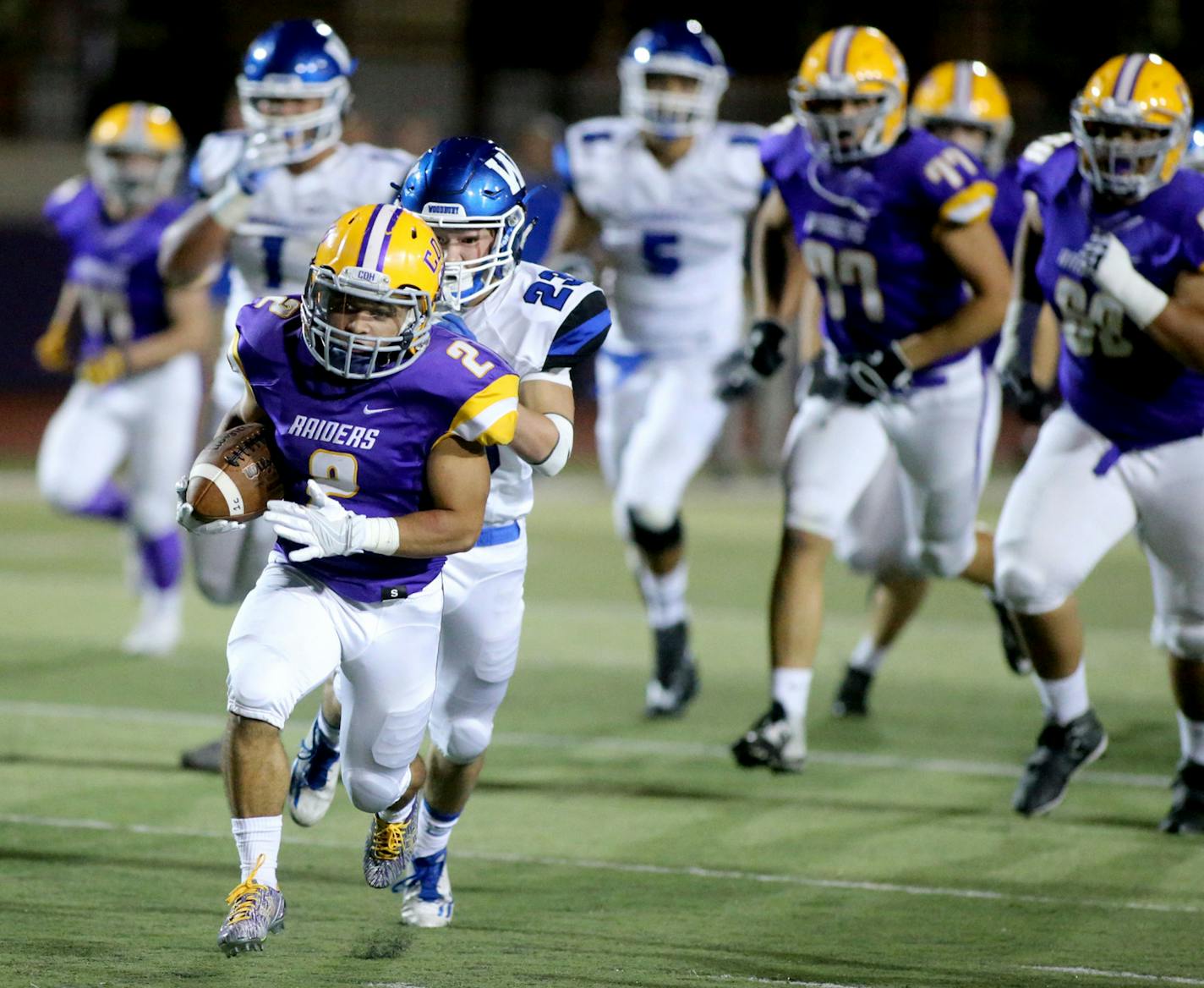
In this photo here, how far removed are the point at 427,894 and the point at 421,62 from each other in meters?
14.1

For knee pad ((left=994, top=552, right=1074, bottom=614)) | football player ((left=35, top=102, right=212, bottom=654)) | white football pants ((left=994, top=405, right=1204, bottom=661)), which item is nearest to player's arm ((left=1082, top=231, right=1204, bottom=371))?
white football pants ((left=994, top=405, right=1204, bottom=661))

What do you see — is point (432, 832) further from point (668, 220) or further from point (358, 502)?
point (668, 220)

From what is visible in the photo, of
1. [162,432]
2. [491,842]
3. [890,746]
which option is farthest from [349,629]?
[162,432]

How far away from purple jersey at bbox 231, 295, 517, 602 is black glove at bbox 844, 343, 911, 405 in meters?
1.83

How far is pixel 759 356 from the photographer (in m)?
5.43

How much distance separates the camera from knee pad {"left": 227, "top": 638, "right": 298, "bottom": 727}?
3152 millimetres

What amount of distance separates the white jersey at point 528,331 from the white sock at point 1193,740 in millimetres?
1902

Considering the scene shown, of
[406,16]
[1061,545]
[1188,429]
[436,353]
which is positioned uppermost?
[436,353]

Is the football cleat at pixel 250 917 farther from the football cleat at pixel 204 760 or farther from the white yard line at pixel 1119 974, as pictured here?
the football cleat at pixel 204 760

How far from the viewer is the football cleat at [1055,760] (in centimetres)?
464

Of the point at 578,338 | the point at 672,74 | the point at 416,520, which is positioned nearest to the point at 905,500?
the point at 672,74

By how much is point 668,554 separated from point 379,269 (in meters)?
2.84

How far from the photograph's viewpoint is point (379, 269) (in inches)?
127

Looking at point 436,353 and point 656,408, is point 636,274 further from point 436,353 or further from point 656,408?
point 436,353
